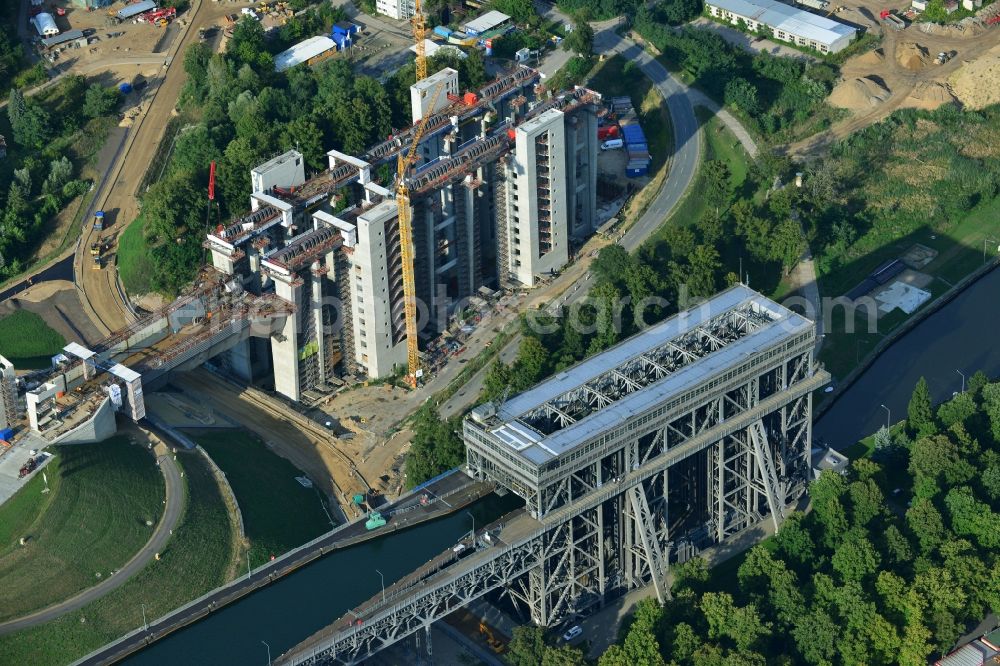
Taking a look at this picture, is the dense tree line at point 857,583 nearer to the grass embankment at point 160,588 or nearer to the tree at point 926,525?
the tree at point 926,525

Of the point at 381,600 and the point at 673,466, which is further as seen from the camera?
the point at 673,466

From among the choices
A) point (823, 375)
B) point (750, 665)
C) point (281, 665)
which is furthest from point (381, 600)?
point (823, 375)

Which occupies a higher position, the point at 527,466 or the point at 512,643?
the point at 527,466

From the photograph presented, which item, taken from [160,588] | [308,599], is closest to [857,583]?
[308,599]

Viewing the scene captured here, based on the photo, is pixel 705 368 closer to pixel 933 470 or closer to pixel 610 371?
pixel 610 371

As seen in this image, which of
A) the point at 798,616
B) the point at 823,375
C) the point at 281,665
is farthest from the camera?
the point at 823,375

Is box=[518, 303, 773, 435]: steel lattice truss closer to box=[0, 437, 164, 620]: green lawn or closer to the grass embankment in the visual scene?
the grass embankment

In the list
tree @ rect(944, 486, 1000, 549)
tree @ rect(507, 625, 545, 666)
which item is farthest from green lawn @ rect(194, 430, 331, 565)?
tree @ rect(944, 486, 1000, 549)

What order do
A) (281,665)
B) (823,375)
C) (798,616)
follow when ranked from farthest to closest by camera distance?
1. (823,375)
2. (798,616)
3. (281,665)
